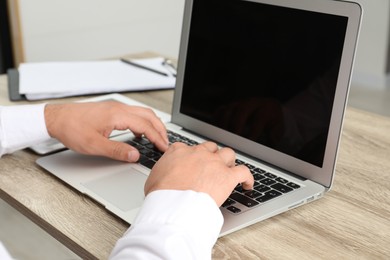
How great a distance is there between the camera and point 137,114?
1013mm

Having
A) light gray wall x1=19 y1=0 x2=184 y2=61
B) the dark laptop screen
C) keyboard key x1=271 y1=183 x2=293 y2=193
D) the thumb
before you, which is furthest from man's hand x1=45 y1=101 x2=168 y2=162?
light gray wall x1=19 y1=0 x2=184 y2=61

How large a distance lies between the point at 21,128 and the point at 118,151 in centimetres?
20

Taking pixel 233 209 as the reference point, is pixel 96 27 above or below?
below

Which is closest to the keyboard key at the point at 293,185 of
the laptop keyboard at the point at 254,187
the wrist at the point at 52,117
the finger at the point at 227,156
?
the laptop keyboard at the point at 254,187

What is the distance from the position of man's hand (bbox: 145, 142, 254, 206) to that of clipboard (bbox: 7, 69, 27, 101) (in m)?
0.64

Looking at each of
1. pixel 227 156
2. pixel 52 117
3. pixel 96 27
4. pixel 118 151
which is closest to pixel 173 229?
pixel 227 156

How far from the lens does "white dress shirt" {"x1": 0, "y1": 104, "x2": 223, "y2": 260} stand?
623 mm

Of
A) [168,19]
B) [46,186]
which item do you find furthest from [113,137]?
[168,19]

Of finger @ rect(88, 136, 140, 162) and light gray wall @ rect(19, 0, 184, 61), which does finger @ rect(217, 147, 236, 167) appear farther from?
light gray wall @ rect(19, 0, 184, 61)

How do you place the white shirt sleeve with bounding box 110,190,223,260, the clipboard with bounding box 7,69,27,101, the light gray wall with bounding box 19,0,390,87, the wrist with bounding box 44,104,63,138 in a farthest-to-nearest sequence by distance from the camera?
the light gray wall with bounding box 19,0,390,87
the clipboard with bounding box 7,69,27,101
the wrist with bounding box 44,104,63,138
the white shirt sleeve with bounding box 110,190,223,260

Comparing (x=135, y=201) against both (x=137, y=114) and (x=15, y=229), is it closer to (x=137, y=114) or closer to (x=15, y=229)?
(x=137, y=114)

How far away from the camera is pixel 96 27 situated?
111 inches

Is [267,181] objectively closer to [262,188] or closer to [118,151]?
[262,188]

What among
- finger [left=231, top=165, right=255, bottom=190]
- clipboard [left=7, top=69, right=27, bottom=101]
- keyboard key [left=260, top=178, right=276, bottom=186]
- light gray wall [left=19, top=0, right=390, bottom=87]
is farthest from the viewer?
light gray wall [left=19, top=0, right=390, bottom=87]
